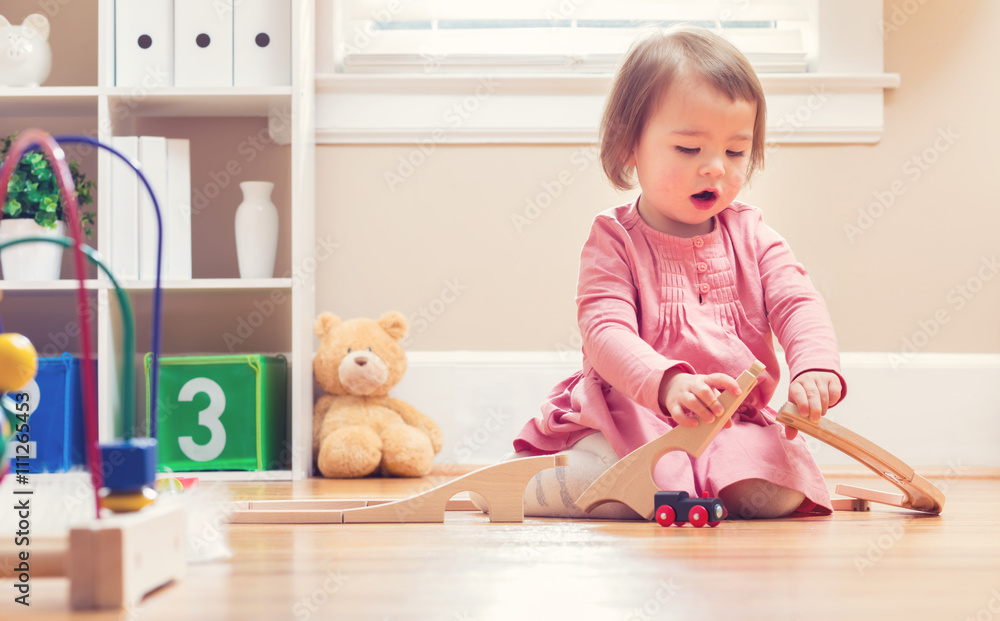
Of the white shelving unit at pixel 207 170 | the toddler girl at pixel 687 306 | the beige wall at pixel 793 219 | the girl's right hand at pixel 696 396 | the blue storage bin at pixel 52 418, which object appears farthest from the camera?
the beige wall at pixel 793 219

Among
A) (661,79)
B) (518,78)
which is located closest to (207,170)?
(518,78)

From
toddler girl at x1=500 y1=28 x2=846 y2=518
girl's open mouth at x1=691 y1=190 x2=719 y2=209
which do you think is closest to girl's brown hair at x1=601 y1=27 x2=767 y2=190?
toddler girl at x1=500 y1=28 x2=846 y2=518

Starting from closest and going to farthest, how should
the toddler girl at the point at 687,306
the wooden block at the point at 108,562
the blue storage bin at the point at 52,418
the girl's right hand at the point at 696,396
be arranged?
the wooden block at the point at 108,562
the girl's right hand at the point at 696,396
the toddler girl at the point at 687,306
the blue storage bin at the point at 52,418

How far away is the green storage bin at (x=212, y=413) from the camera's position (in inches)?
58.6

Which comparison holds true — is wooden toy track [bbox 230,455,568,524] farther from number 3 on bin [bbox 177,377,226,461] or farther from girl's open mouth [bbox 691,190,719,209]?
number 3 on bin [bbox 177,377,226,461]

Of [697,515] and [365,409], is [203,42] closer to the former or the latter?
[365,409]

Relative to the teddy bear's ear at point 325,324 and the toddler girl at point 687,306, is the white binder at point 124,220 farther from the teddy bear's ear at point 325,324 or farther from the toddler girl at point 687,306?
the toddler girl at point 687,306

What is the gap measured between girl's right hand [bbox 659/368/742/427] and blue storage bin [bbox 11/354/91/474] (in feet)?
3.46

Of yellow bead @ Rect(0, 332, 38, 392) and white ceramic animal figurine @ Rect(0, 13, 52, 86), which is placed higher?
white ceramic animal figurine @ Rect(0, 13, 52, 86)

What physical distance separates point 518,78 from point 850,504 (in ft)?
3.21

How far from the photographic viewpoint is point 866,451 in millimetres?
959

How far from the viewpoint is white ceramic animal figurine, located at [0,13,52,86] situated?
1.53 m

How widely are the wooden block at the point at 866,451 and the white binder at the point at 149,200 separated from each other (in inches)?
41.4

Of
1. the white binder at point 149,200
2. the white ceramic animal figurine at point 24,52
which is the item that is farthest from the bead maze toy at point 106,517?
the white ceramic animal figurine at point 24,52
